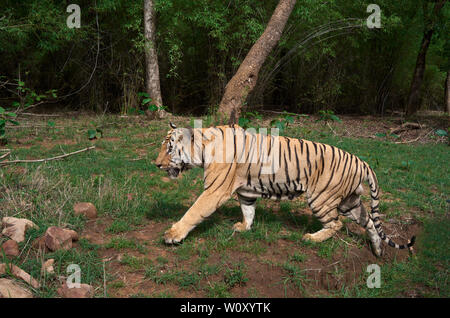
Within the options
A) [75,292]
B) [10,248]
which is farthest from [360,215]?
[10,248]

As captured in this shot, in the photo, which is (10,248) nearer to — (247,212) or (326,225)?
(247,212)

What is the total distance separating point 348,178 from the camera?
13.1 ft

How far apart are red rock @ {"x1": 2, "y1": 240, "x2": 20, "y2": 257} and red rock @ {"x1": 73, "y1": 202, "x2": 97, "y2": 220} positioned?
0.82 metres

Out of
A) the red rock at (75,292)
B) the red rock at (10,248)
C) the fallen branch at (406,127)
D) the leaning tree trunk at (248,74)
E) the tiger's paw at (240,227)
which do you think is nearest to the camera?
the red rock at (75,292)

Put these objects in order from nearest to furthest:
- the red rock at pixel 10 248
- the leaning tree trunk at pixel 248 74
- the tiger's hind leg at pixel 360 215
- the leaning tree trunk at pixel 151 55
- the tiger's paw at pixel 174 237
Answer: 1. the red rock at pixel 10 248
2. the tiger's paw at pixel 174 237
3. the tiger's hind leg at pixel 360 215
4. the leaning tree trunk at pixel 248 74
5. the leaning tree trunk at pixel 151 55

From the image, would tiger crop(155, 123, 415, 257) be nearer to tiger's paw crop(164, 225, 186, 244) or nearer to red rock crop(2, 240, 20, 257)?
tiger's paw crop(164, 225, 186, 244)

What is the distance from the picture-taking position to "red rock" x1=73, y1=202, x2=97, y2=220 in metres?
4.35

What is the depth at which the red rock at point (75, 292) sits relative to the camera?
298 cm

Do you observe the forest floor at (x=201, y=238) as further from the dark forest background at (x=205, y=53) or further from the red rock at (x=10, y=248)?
the dark forest background at (x=205, y=53)

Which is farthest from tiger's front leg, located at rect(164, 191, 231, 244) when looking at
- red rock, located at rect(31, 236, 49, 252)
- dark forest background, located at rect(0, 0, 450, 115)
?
dark forest background, located at rect(0, 0, 450, 115)

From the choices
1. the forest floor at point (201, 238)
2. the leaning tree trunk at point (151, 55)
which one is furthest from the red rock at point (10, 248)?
the leaning tree trunk at point (151, 55)

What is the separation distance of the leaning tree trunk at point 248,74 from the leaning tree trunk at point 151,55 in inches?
104

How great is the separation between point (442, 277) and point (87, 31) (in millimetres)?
10713
